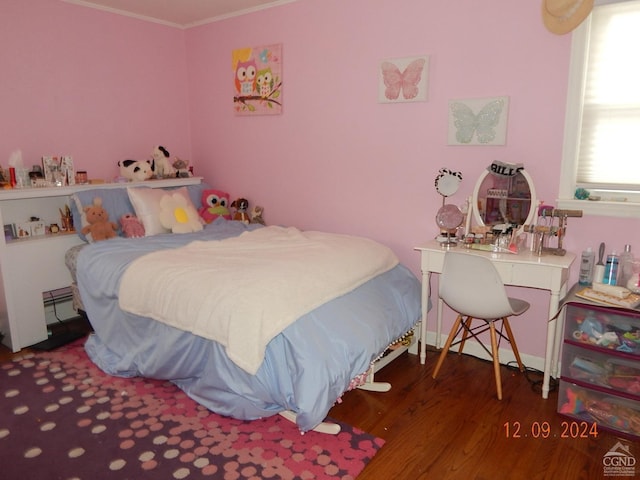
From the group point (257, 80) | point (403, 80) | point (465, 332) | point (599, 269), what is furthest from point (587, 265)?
point (257, 80)

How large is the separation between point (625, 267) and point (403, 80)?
1755mm

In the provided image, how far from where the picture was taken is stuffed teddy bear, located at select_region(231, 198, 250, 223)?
4074mm

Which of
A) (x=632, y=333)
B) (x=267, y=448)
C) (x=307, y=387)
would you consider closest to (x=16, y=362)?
(x=267, y=448)

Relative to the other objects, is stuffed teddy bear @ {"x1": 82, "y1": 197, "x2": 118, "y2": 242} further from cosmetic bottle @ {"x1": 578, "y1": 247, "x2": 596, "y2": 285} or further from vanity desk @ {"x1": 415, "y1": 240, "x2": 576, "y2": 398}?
cosmetic bottle @ {"x1": 578, "y1": 247, "x2": 596, "y2": 285}

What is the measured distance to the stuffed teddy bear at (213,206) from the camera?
4.02m

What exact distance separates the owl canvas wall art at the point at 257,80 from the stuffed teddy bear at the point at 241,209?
30.2 inches

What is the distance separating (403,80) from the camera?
314 centimetres

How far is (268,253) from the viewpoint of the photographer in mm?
2902

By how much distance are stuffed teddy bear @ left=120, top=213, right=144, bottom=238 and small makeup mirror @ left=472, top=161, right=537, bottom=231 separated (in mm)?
2382

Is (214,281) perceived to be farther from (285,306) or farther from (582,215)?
(582,215)

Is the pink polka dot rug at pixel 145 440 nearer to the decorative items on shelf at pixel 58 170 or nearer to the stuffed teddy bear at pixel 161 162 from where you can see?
the decorative items on shelf at pixel 58 170

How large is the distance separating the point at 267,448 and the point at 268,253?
3.78 feet

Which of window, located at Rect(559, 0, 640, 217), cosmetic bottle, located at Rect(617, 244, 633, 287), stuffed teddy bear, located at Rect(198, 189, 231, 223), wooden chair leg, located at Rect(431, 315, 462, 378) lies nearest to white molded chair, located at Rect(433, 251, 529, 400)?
wooden chair leg, located at Rect(431, 315, 462, 378)
